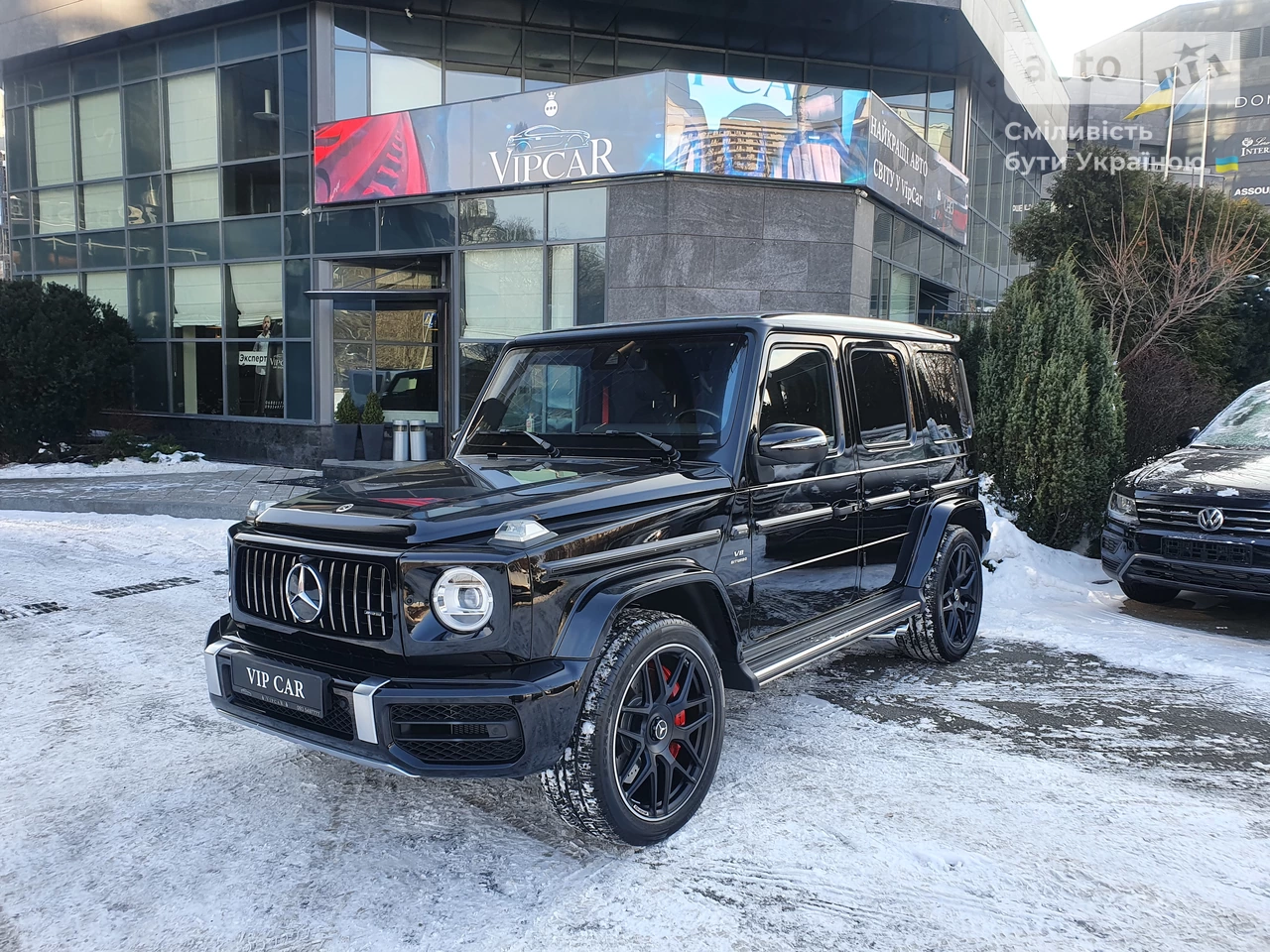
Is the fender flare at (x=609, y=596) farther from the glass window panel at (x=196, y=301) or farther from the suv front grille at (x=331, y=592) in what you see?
the glass window panel at (x=196, y=301)

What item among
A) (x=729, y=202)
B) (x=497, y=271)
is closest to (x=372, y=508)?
(x=729, y=202)

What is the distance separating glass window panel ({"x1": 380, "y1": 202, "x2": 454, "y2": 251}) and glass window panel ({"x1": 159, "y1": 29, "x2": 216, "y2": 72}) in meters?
5.47

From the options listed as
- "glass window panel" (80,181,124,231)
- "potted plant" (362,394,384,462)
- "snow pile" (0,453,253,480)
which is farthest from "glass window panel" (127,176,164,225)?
"potted plant" (362,394,384,462)

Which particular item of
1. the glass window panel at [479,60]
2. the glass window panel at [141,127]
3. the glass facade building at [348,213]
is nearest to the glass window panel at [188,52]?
the glass facade building at [348,213]

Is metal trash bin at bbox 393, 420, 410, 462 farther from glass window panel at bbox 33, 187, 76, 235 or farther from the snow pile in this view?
glass window panel at bbox 33, 187, 76, 235

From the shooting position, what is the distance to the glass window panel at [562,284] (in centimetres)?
1389

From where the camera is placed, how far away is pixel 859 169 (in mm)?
13469

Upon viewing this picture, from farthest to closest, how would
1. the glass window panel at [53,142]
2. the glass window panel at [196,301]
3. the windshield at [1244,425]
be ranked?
the glass window panel at [53,142] → the glass window panel at [196,301] → the windshield at [1244,425]

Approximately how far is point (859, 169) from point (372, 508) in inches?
475

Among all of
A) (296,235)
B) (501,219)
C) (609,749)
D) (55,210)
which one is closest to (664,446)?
(609,749)

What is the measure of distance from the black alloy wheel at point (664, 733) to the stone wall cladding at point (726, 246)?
10.1 metres

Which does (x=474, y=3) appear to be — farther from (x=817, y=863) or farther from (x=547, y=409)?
(x=817, y=863)

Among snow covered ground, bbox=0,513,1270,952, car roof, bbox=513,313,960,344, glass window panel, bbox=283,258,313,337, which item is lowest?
snow covered ground, bbox=0,513,1270,952

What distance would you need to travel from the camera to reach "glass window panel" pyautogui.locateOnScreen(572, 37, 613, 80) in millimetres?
16422
